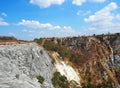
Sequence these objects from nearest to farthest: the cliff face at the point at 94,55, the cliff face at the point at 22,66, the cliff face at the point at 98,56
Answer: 1. the cliff face at the point at 22,66
2. the cliff face at the point at 94,55
3. the cliff face at the point at 98,56

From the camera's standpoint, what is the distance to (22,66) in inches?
1754

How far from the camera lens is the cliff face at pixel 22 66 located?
3212 centimetres

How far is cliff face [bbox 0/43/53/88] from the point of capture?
32.1 metres

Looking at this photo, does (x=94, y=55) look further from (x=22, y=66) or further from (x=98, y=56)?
(x=22, y=66)

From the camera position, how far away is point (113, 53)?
90.9 m

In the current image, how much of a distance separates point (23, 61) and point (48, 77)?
10.0 meters

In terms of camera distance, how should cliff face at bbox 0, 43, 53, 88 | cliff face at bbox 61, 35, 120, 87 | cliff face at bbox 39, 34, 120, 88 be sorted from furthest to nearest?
cliff face at bbox 61, 35, 120, 87, cliff face at bbox 39, 34, 120, 88, cliff face at bbox 0, 43, 53, 88

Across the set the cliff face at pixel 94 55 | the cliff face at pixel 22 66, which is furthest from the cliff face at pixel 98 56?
the cliff face at pixel 22 66

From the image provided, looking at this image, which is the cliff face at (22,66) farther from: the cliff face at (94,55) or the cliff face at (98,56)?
the cliff face at (98,56)

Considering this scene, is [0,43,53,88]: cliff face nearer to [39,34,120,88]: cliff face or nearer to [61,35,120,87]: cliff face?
[39,34,120,88]: cliff face

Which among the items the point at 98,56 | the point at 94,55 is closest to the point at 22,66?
the point at 94,55

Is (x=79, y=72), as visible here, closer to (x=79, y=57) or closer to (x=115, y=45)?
(x=79, y=57)

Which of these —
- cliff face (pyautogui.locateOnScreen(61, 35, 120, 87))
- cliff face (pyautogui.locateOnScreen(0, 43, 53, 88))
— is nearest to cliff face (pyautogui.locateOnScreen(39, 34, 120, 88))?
cliff face (pyautogui.locateOnScreen(61, 35, 120, 87))

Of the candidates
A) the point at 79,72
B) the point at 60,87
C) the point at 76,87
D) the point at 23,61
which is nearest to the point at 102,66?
the point at 79,72
